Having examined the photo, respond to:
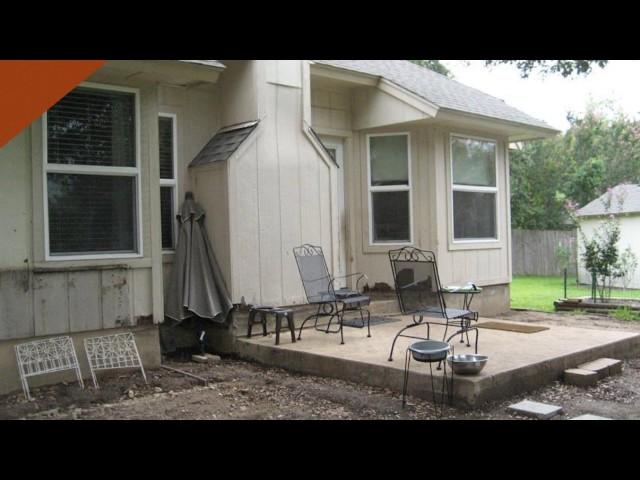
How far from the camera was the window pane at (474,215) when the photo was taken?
8.80 meters

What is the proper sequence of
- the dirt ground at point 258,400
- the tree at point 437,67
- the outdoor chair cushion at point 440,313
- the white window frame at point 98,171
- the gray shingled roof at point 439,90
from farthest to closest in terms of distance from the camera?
the tree at point 437,67
the gray shingled roof at point 439,90
the outdoor chair cushion at point 440,313
the white window frame at point 98,171
the dirt ground at point 258,400

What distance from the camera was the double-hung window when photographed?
8797mm

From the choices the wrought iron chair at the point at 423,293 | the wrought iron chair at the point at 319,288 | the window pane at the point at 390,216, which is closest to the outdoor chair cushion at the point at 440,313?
the wrought iron chair at the point at 423,293

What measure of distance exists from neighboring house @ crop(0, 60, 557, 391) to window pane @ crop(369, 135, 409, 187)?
2cm

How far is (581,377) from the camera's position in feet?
17.1

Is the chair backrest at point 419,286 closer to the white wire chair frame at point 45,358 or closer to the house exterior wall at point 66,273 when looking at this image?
the house exterior wall at point 66,273

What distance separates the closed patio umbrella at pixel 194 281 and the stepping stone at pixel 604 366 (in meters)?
3.74

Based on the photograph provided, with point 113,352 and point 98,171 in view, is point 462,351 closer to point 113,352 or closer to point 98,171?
point 113,352

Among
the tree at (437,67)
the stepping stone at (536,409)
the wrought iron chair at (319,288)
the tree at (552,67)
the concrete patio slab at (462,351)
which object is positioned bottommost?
the stepping stone at (536,409)

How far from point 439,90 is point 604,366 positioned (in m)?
5.00

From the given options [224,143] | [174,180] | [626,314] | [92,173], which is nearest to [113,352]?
[92,173]
